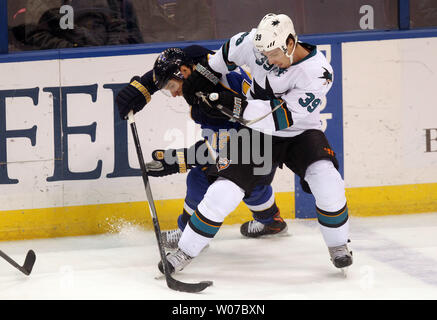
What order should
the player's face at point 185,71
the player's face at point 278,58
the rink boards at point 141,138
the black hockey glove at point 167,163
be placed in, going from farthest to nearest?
the rink boards at point 141,138 < the black hockey glove at point 167,163 < the player's face at point 185,71 < the player's face at point 278,58

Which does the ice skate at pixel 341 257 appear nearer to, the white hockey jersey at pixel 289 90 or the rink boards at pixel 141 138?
the white hockey jersey at pixel 289 90

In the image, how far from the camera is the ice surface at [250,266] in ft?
8.94

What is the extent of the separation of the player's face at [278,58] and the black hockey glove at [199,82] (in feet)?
1.14

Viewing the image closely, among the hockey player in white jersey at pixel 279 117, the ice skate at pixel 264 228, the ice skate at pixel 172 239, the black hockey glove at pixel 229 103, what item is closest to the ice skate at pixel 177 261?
the hockey player in white jersey at pixel 279 117

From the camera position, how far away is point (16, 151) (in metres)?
3.61

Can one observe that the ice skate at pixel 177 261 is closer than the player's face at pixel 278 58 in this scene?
No

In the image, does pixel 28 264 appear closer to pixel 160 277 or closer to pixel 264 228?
pixel 160 277

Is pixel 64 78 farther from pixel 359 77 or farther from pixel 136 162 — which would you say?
pixel 359 77

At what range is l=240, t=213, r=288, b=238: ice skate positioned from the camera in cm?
Result: 349

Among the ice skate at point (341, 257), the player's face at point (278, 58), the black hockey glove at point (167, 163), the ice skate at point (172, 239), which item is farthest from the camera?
the ice skate at point (172, 239)

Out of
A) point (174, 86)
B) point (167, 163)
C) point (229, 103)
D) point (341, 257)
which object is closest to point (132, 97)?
point (174, 86)

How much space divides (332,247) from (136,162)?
1233 mm

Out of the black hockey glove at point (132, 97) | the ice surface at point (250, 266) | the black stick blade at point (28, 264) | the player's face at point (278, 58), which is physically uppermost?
the player's face at point (278, 58)

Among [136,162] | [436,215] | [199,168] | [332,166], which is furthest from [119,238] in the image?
[436,215]
